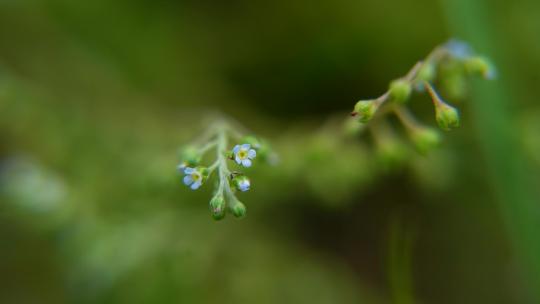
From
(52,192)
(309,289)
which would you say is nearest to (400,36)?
(309,289)

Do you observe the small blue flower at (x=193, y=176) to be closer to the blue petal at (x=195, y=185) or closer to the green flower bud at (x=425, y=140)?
the blue petal at (x=195, y=185)

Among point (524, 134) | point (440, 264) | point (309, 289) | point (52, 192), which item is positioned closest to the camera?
point (524, 134)

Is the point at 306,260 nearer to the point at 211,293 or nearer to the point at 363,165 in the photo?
the point at 211,293

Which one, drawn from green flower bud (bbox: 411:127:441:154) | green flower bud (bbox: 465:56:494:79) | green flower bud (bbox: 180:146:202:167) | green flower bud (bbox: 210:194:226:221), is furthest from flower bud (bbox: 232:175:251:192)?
green flower bud (bbox: 465:56:494:79)

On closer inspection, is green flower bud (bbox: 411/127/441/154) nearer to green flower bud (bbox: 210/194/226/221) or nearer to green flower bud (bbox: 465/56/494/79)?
green flower bud (bbox: 465/56/494/79)

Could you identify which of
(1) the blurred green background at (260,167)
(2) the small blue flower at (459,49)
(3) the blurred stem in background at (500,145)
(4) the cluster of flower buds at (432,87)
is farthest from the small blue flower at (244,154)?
(3) the blurred stem in background at (500,145)

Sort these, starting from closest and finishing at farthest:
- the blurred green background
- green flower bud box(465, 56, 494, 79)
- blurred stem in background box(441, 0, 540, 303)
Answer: green flower bud box(465, 56, 494, 79) < blurred stem in background box(441, 0, 540, 303) < the blurred green background

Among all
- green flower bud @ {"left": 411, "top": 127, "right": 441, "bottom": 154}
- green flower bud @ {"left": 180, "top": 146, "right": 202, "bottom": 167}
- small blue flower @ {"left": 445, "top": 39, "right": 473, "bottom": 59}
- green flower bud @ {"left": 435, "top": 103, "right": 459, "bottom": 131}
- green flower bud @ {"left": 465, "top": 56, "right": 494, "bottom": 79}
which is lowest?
green flower bud @ {"left": 435, "top": 103, "right": 459, "bottom": 131}
